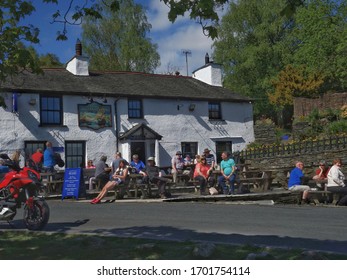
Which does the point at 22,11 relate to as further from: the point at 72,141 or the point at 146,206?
the point at 72,141

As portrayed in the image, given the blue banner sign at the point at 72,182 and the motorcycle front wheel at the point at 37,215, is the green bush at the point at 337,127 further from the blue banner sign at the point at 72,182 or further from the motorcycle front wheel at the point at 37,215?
the motorcycle front wheel at the point at 37,215

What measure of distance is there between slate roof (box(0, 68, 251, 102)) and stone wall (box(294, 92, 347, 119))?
196 inches

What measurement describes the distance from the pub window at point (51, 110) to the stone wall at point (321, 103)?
55.4 ft

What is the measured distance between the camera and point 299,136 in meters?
28.5

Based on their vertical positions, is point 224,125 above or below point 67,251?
above

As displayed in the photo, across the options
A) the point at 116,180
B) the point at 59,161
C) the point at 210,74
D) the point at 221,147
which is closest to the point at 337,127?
the point at 221,147

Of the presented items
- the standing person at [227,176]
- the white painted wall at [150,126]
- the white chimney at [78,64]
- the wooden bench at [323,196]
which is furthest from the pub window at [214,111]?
the wooden bench at [323,196]

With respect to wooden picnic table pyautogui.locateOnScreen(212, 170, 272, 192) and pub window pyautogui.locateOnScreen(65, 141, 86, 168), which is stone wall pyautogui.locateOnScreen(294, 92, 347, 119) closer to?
wooden picnic table pyautogui.locateOnScreen(212, 170, 272, 192)

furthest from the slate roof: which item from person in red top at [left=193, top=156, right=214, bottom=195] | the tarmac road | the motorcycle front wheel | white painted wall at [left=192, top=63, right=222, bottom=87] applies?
the motorcycle front wheel

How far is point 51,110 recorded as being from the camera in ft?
81.3

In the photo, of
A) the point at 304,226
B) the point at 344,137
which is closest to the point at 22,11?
the point at 304,226

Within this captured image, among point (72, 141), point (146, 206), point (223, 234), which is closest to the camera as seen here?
point (223, 234)

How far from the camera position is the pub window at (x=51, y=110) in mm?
24516

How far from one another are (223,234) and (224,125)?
21.8 metres
